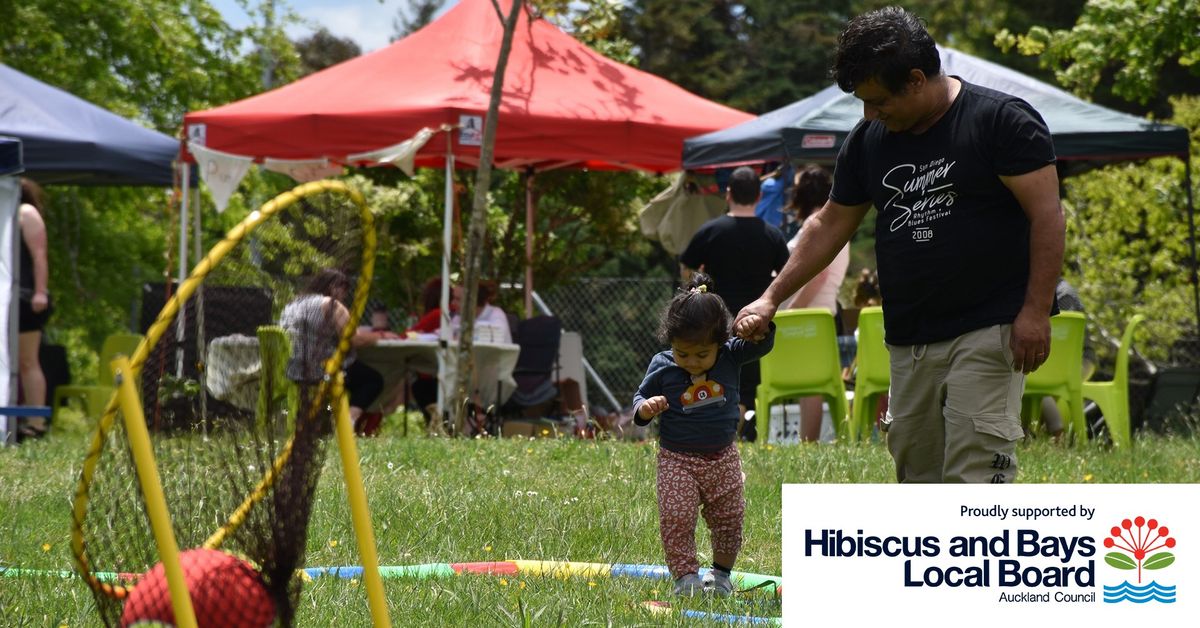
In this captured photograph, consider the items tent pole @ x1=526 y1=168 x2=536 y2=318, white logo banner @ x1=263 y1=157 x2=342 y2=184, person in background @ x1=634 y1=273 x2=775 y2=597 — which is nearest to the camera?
person in background @ x1=634 y1=273 x2=775 y2=597

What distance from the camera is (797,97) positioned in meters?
32.2

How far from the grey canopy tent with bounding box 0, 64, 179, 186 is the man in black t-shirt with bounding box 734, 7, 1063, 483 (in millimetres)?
8270

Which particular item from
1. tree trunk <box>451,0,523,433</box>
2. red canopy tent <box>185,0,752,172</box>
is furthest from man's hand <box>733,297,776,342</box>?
red canopy tent <box>185,0,752,172</box>

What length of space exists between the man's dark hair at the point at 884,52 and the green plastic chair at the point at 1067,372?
14.9 feet

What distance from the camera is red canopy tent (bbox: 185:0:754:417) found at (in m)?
11.2

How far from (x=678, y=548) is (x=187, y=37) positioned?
1556cm

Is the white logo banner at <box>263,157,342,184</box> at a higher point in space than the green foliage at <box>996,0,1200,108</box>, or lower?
lower

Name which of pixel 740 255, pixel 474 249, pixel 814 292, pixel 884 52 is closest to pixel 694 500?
pixel 884 52

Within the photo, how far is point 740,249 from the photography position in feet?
28.3

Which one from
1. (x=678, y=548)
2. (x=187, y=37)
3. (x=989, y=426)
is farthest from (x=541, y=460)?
(x=187, y=37)

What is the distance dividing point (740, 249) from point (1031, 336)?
464 cm

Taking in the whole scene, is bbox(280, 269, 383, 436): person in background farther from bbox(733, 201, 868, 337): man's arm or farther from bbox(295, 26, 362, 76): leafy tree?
bbox(295, 26, 362, 76): leafy tree

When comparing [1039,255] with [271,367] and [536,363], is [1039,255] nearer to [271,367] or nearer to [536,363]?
[271,367]

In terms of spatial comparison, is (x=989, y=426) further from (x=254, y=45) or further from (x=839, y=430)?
(x=254, y=45)
